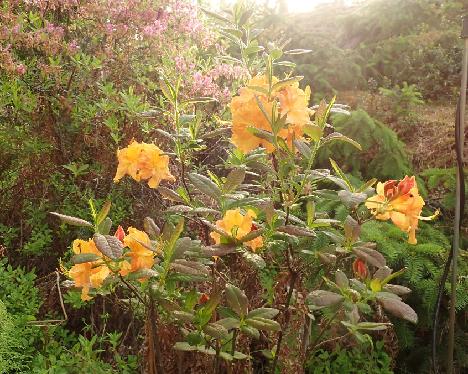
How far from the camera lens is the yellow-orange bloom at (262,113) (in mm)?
1191

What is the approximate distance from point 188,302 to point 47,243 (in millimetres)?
1650

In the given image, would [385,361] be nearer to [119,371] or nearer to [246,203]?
[119,371]

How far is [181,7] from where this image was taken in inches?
131

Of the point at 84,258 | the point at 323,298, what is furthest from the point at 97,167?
the point at 323,298

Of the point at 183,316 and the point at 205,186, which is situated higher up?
the point at 205,186

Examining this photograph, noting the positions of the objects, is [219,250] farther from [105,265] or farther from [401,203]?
[401,203]

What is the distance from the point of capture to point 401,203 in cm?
117

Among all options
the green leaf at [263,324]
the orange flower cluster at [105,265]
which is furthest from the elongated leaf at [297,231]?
the orange flower cluster at [105,265]

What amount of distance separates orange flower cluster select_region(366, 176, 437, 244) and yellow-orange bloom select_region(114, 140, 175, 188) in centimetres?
53

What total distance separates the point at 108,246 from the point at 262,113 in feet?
1.49

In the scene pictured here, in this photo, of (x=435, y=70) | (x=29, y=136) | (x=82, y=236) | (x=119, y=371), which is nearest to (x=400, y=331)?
(x=119, y=371)

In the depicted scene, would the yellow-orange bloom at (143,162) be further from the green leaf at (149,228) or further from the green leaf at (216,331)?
the green leaf at (216,331)

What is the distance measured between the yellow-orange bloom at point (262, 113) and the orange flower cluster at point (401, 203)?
0.81 feet

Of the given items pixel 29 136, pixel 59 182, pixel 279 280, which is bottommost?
pixel 59 182
